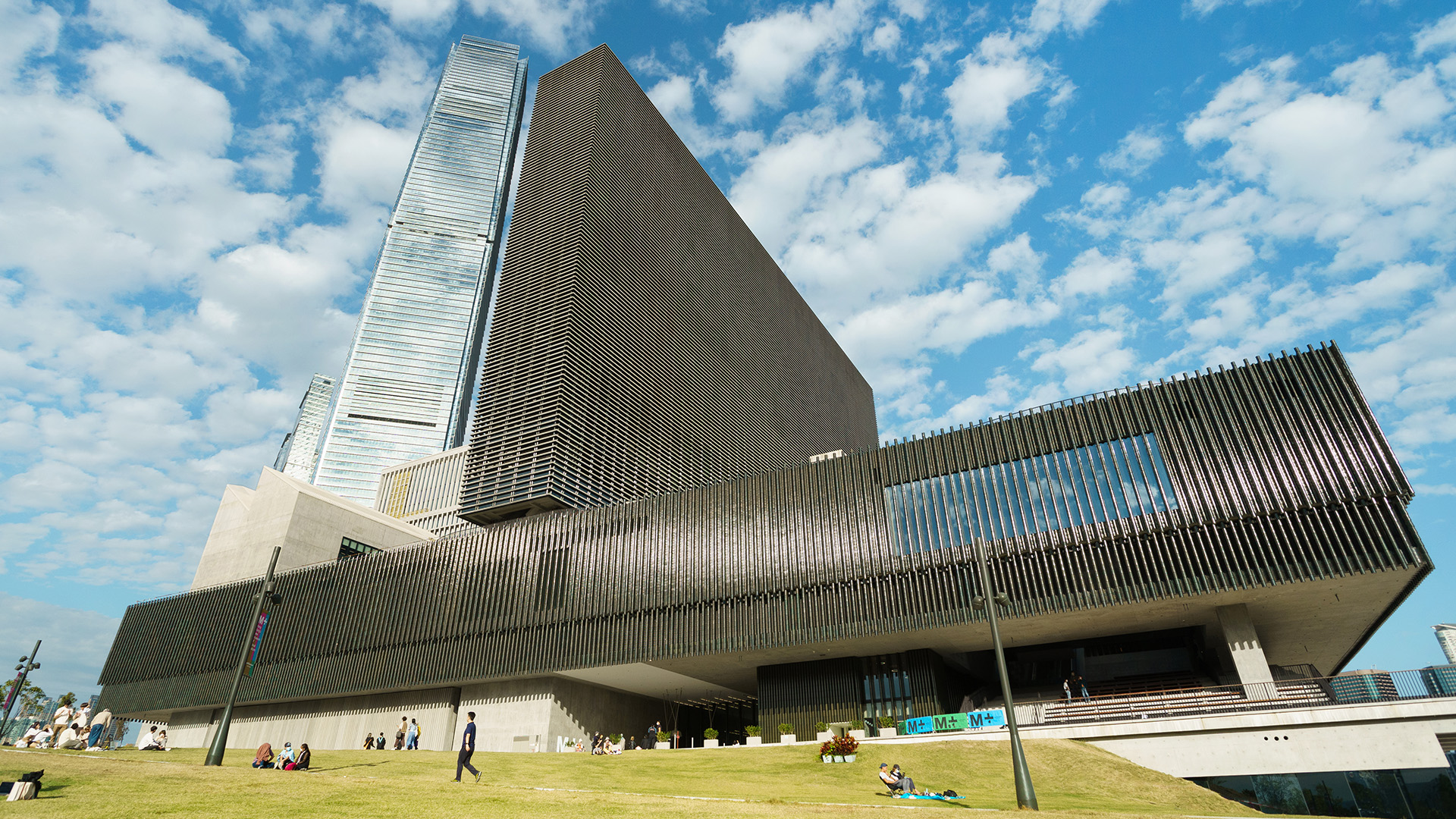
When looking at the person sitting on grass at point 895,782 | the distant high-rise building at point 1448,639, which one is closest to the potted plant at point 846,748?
the person sitting on grass at point 895,782

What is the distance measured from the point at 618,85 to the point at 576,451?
104ft

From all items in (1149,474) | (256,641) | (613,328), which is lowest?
(256,641)

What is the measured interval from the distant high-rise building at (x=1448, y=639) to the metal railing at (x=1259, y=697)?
97.6m

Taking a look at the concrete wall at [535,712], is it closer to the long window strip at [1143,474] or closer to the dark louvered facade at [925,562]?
the dark louvered facade at [925,562]

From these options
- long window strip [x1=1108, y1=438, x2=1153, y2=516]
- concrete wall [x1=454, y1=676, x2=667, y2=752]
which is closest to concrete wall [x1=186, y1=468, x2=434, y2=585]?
concrete wall [x1=454, y1=676, x2=667, y2=752]

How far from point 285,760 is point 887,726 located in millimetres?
20614

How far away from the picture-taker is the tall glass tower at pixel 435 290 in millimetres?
141250

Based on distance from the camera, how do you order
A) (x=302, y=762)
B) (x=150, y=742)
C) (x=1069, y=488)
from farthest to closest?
(x=1069, y=488) → (x=150, y=742) → (x=302, y=762)

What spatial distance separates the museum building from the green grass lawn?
7.04m

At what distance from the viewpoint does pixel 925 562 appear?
103 feet

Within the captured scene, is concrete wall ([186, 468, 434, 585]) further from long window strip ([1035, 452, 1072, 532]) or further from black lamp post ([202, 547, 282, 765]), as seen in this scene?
long window strip ([1035, 452, 1072, 532])

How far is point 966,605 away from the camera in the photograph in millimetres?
29953

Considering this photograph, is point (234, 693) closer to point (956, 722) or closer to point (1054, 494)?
point (956, 722)

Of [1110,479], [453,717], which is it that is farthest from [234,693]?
[1110,479]
